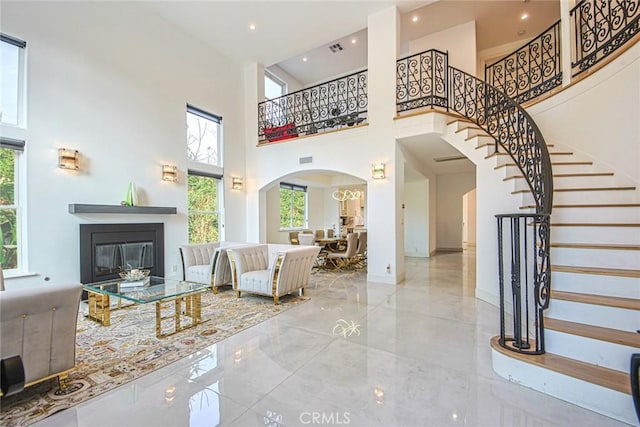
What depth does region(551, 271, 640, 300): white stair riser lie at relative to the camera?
7.75 ft

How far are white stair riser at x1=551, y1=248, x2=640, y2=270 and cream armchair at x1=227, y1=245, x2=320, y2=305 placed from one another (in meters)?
3.32

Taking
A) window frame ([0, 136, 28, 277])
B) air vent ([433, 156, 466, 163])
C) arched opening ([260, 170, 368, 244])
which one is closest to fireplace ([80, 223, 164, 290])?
window frame ([0, 136, 28, 277])

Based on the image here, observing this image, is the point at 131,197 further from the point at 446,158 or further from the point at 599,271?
the point at 446,158

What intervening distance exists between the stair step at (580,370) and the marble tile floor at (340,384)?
21 cm

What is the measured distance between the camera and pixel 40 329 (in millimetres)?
2031

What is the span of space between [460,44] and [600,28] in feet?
11.7

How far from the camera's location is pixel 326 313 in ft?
13.2

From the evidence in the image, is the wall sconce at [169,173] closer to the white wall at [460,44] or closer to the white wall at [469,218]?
the white wall at [460,44]

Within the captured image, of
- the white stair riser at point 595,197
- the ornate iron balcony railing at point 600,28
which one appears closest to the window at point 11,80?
the white stair riser at point 595,197

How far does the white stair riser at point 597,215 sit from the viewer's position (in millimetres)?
3074

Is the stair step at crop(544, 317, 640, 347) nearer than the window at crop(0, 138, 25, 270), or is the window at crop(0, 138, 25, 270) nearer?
the stair step at crop(544, 317, 640, 347)

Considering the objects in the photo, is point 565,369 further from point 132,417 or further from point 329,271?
point 329,271

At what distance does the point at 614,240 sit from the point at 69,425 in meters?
4.88

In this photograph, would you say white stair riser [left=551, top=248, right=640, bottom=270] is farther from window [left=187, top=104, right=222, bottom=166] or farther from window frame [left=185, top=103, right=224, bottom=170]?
window [left=187, top=104, right=222, bottom=166]
